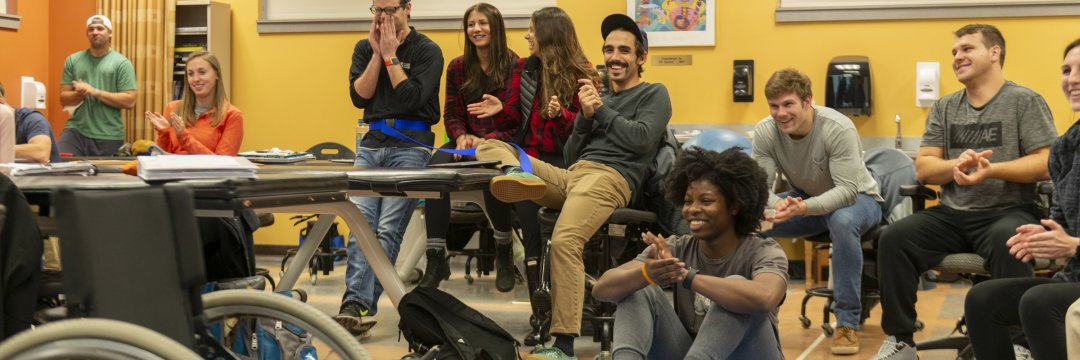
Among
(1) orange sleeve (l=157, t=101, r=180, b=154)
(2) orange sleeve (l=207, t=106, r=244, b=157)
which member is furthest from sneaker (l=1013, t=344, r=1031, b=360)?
(1) orange sleeve (l=157, t=101, r=180, b=154)

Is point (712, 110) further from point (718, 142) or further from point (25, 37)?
point (25, 37)

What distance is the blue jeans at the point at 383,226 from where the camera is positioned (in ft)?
15.6

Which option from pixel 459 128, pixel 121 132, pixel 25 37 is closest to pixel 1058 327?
pixel 459 128

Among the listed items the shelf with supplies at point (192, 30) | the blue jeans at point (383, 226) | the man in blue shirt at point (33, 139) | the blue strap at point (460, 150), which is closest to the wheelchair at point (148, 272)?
the blue strap at point (460, 150)

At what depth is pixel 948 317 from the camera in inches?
220

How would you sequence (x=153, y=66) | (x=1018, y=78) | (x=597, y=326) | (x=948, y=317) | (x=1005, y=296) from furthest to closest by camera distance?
(x=153, y=66) → (x=1018, y=78) → (x=948, y=317) → (x=597, y=326) → (x=1005, y=296)

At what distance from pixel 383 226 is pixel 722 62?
341 cm

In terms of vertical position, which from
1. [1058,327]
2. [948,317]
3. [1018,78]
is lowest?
[948,317]

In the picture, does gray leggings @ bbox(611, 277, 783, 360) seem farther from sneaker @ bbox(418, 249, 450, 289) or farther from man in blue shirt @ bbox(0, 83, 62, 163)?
man in blue shirt @ bbox(0, 83, 62, 163)

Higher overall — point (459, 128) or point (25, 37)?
point (25, 37)

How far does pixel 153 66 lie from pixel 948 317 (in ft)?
18.7

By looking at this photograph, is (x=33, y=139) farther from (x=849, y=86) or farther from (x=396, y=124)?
(x=849, y=86)

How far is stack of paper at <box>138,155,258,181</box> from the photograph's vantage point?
8.57 ft

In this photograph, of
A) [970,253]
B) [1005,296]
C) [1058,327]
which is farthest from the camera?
[970,253]
